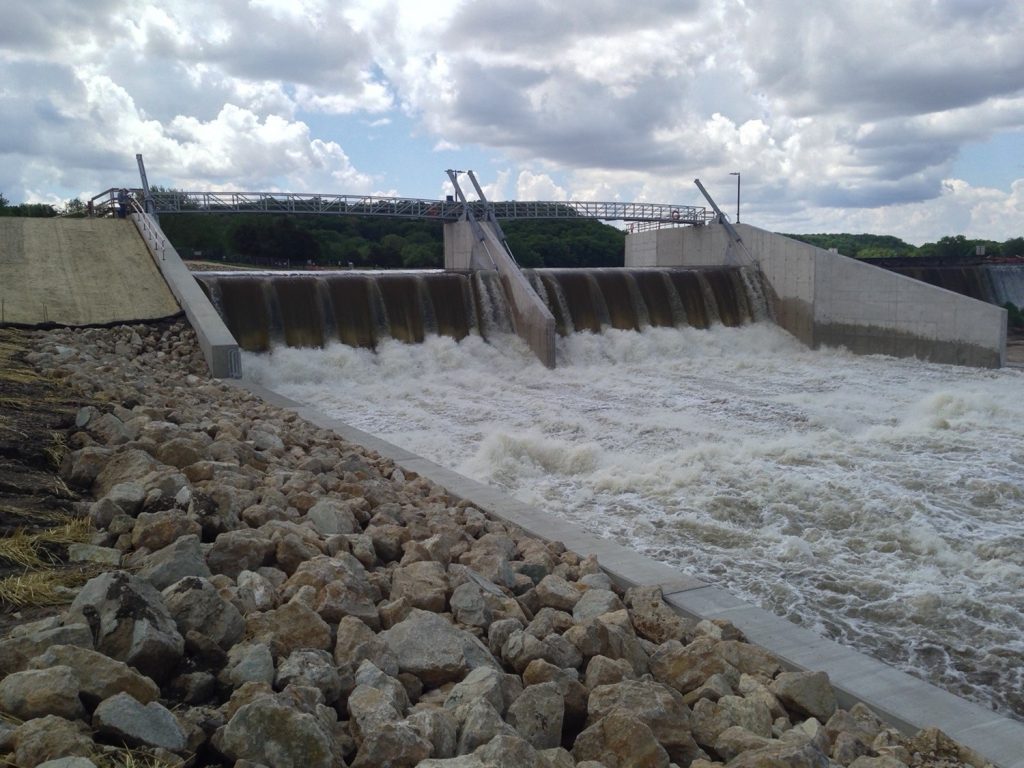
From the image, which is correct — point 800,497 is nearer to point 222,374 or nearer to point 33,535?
point 33,535

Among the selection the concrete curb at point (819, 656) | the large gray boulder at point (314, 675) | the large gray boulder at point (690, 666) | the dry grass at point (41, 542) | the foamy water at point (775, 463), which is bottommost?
the foamy water at point (775, 463)

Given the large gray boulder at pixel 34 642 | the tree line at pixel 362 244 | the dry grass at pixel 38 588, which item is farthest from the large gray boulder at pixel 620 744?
the tree line at pixel 362 244

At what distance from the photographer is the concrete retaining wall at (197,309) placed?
13.9 meters

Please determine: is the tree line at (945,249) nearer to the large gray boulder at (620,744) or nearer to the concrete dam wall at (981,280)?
the concrete dam wall at (981,280)

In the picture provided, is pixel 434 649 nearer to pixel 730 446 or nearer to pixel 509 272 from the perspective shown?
pixel 730 446

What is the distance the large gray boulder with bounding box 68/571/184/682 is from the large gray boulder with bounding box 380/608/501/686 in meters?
0.89

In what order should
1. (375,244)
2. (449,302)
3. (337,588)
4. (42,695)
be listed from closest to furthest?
(42,695) < (337,588) < (449,302) < (375,244)

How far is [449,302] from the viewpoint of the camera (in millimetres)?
20531

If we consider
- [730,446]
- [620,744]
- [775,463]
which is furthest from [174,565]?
[730,446]

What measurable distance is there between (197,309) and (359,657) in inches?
532

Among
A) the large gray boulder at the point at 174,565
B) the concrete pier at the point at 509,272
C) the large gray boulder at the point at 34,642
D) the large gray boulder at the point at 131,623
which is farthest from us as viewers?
the concrete pier at the point at 509,272

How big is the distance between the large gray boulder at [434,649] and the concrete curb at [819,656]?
5.55 feet

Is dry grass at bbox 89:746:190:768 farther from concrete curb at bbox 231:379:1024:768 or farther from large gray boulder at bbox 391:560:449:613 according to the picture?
concrete curb at bbox 231:379:1024:768

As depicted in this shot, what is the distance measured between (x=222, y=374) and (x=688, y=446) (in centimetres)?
771
